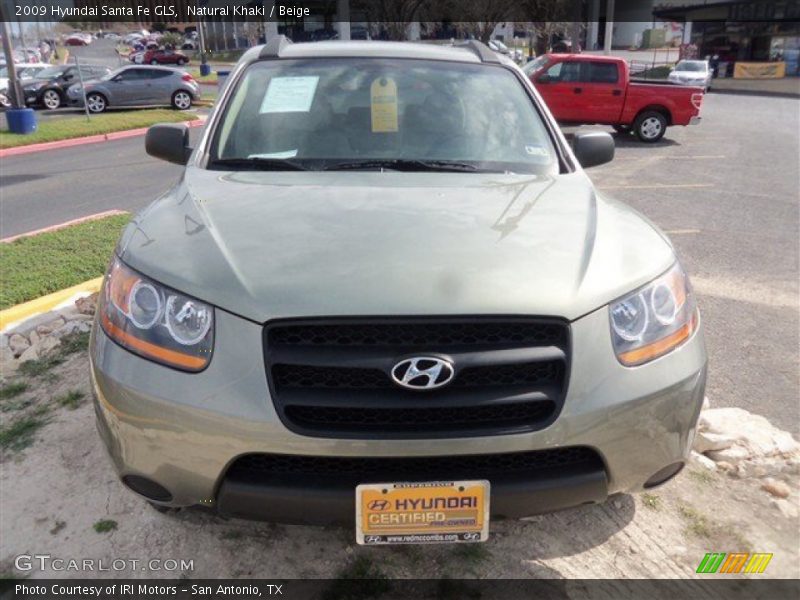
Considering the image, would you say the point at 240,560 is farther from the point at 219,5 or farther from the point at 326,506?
the point at 219,5

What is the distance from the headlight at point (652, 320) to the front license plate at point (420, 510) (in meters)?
0.60

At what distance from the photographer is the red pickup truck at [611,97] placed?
49.0ft

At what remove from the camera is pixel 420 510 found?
202 centimetres

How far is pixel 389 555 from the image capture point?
8.36 ft

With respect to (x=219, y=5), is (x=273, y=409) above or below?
below

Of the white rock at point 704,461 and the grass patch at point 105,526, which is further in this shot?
the white rock at point 704,461

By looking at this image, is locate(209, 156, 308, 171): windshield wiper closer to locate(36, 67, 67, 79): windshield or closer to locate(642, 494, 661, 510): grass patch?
locate(642, 494, 661, 510): grass patch

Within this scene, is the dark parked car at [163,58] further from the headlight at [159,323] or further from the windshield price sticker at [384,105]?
the headlight at [159,323]

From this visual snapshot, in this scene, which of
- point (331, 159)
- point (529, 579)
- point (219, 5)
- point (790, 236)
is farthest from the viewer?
point (219, 5)

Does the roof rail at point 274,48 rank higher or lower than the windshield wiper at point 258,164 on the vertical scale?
higher

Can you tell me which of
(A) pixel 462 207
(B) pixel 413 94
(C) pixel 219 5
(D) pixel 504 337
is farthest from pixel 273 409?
(C) pixel 219 5

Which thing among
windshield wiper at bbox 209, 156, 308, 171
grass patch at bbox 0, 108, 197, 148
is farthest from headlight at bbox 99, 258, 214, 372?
grass patch at bbox 0, 108, 197, 148

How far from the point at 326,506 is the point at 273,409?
12.4 inches

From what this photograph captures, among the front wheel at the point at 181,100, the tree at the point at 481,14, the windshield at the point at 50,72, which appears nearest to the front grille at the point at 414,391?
the front wheel at the point at 181,100
